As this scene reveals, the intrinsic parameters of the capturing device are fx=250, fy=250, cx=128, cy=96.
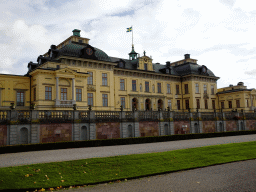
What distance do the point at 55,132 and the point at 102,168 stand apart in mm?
14053

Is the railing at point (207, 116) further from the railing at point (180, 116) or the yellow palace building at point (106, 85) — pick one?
the yellow palace building at point (106, 85)

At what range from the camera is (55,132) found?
26641 mm

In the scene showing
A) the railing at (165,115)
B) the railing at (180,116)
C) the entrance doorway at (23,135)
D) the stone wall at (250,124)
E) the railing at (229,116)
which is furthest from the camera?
the stone wall at (250,124)

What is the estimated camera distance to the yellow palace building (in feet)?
127

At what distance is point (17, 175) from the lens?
12.1 meters

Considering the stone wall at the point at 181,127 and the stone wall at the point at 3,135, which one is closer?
the stone wall at the point at 3,135

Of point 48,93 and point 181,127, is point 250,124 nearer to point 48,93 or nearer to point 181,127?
point 181,127

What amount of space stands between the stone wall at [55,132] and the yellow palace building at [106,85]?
33.8ft

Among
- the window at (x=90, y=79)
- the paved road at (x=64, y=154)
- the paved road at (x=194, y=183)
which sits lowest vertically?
the paved road at (x=194, y=183)

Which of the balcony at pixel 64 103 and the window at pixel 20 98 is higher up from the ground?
the window at pixel 20 98

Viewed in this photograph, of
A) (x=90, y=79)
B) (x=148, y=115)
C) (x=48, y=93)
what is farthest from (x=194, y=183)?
(x=90, y=79)

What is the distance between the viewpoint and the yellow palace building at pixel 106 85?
38.8m

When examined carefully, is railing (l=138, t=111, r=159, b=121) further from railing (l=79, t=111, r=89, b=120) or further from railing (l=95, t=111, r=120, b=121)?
railing (l=79, t=111, r=89, b=120)

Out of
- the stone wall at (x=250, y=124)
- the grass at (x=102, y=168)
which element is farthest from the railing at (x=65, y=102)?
the stone wall at (x=250, y=124)
